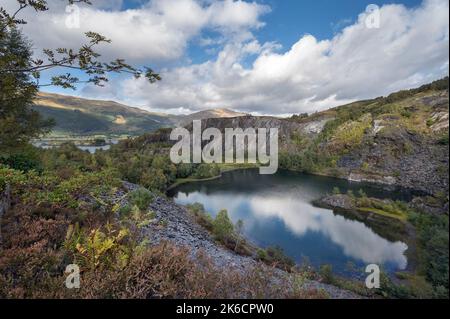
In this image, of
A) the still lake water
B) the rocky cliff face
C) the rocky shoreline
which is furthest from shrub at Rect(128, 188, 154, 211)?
the rocky cliff face

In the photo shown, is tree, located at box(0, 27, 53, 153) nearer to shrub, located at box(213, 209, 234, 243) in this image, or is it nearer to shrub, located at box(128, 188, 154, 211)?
shrub, located at box(128, 188, 154, 211)

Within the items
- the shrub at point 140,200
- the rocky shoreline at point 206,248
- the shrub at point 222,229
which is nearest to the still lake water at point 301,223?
the shrub at point 222,229

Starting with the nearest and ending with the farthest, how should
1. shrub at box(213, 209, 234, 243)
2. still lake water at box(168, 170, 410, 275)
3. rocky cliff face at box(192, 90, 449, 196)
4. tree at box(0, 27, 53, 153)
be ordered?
tree at box(0, 27, 53, 153) < shrub at box(213, 209, 234, 243) < still lake water at box(168, 170, 410, 275) < rocky cliff face at box(192, 90, 449, 196)

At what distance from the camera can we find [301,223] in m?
31.5

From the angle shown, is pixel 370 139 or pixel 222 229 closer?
pixel 222 229

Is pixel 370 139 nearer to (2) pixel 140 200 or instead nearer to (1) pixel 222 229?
(1) pixel 222 229

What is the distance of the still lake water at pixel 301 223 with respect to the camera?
73.9 feet

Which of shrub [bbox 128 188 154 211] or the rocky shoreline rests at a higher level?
shrub [bbox 128 188 154 211]

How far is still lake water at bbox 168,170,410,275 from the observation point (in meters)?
22.5

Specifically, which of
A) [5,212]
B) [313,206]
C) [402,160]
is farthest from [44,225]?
[402,160]

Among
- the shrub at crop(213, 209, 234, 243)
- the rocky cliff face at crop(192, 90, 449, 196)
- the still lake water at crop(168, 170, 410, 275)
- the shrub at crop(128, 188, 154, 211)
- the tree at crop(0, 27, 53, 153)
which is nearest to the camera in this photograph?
the tree at crop(0, 27, 53, 153)

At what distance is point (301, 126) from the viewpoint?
118m

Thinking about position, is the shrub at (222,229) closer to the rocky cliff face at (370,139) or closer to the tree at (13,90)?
the tree at (13,90)

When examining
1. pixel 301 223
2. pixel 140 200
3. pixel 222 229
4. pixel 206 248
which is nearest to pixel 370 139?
pixel 301 223
